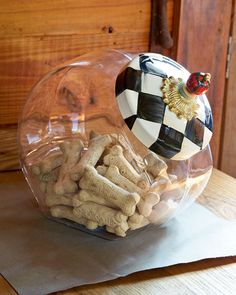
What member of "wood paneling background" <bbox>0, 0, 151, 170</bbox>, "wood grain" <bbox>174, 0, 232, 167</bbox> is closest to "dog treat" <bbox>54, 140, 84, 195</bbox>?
"wood paneling background" <bbox>0, 0, 151, 170</bbox>

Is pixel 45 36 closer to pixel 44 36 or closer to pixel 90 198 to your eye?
pixel 44 36

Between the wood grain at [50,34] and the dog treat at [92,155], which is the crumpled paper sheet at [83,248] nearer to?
the dog treat at [92,155]

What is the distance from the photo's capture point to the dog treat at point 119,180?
82 centimetres

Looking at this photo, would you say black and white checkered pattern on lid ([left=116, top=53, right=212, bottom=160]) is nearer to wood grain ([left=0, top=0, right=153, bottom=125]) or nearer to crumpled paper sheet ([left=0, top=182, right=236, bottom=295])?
crumpled paper sheet ([left=0, top=182, right=236, bottom=295])

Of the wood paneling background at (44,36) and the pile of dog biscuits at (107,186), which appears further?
the wood paneling background at (44,36)

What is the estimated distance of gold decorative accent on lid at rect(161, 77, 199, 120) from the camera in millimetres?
791

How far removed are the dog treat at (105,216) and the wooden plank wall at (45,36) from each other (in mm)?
328

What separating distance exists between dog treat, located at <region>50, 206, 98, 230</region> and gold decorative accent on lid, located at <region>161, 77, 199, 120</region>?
0.17 meters

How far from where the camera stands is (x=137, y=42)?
1164 millimetres

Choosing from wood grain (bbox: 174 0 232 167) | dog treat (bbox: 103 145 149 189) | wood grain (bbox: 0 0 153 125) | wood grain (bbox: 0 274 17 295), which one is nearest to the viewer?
wood grain (bbox: 0 274 17 295)

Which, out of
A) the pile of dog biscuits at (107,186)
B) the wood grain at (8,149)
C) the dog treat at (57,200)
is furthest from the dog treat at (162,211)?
the wood grain at (8,149)

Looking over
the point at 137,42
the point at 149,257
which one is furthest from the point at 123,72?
the point at 137,42

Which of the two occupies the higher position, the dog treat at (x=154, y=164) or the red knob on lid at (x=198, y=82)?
the red knob on lid at (x=198, y=82)

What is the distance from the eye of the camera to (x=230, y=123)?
128cm
